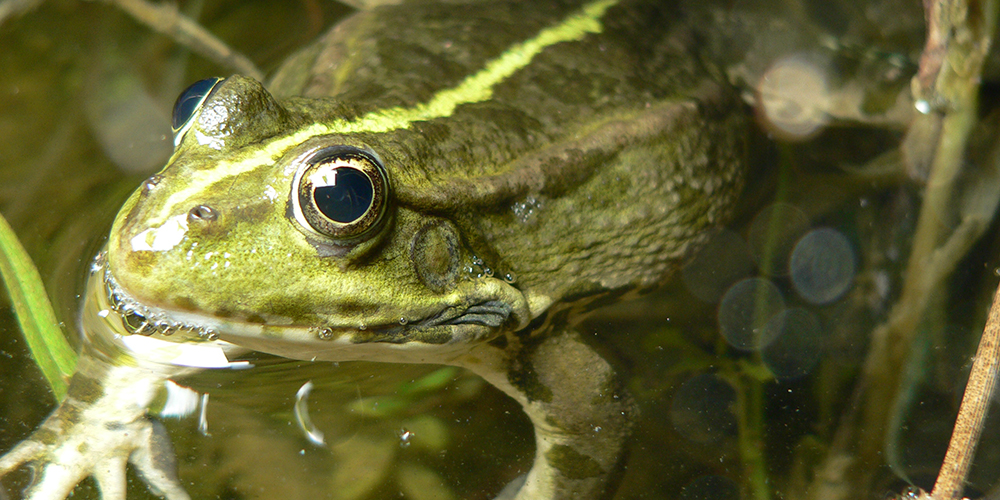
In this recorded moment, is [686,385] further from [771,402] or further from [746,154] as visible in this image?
[746,154]

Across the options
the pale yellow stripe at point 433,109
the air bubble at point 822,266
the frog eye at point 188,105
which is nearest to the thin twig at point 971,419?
the air bubble at point 822,266

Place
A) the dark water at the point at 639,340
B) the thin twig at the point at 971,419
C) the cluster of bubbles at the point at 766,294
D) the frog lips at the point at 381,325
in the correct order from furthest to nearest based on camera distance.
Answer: the cluster of bubbles at the point at 766,294 < the dark water at the point at 639,340 < the thin twig at the point at 971,419 < the frog lips at the point at 381,325

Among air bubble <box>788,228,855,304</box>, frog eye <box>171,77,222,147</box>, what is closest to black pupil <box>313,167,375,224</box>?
frog eye <box>171,77,222,147</box>

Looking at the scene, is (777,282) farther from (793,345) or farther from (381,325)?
(381,325)

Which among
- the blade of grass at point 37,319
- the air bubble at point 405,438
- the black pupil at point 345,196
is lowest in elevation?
the air bubble at point 405,438

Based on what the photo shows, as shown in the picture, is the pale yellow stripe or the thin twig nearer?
the pale yellow stripe

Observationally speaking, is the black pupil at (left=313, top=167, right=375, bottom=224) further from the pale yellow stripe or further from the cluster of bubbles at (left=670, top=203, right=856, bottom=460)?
the cluster of bubbles at (left=670, top=203, right=856, bottom=460)

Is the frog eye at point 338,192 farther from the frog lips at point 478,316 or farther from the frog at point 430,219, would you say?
the frog lips at point 478,316

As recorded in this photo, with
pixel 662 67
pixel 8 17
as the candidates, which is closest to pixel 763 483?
pixel 662 67
